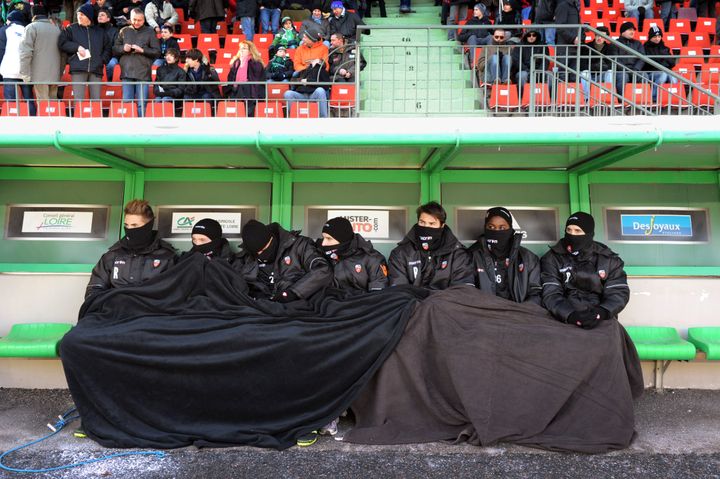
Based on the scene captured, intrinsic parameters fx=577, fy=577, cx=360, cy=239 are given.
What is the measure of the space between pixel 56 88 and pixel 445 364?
21.1 ft

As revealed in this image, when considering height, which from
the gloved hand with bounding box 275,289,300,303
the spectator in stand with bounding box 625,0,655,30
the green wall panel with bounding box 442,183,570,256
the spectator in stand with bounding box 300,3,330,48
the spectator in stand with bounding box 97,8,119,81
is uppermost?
the spectator in stand with bounding box 625,0,655,30

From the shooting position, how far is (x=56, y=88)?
7570mm

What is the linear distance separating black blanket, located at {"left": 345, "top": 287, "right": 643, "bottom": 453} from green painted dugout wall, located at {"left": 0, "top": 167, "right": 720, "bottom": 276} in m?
1.92

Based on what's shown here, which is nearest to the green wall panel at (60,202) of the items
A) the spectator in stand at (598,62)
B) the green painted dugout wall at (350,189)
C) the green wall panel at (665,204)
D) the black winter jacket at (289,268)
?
the green painted dugout wall at (350,189)

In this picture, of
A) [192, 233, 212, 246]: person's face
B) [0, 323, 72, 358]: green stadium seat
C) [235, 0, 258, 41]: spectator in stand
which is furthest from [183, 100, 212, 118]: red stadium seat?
[235, 0, 258, 41]: spectator in stand

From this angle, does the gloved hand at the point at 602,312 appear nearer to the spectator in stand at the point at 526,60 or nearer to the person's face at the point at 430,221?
the person's face at the point at 430,221

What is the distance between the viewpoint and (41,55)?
7.60 m

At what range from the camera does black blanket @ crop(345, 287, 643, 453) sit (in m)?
3.95

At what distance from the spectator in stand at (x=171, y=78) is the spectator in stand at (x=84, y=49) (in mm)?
883

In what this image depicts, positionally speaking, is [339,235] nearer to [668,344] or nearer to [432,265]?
[432,265]

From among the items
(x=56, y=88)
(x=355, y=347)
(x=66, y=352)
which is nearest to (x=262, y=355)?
(x=355, y=347)

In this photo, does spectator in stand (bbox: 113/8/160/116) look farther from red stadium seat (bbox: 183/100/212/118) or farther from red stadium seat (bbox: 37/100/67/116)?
red stadium seat (bbox: 183/100/212/118)

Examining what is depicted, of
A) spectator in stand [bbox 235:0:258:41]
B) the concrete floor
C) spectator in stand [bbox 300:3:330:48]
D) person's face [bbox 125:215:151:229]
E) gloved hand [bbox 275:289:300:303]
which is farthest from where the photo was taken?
spectator in stand [bbox 235:0:258:41]

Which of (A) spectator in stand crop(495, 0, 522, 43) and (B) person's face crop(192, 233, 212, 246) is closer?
(B) person's face crop(192, 233, 212, 246)
